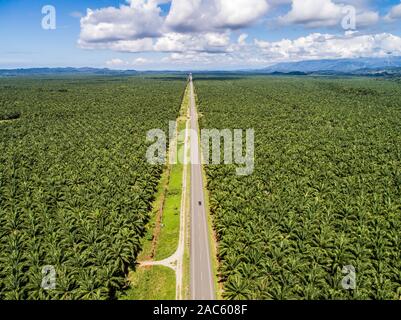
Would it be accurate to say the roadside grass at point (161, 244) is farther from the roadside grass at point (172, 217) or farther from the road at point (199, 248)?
the road at point (199, 248)

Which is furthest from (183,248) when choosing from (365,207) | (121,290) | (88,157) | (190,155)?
(190,155)

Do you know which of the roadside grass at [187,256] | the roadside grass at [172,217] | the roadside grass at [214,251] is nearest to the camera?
the roadside grass at [214,251]

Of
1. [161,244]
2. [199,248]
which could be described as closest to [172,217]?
[161,244]

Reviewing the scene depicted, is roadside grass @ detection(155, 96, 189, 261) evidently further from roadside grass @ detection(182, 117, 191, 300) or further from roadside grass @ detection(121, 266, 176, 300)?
roadside grass @ detection(121, 266, 176, 300)

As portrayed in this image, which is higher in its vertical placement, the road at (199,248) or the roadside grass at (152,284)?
the road at (199,248)

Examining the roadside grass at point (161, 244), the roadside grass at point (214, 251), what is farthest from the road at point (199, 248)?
the roadside grass at point (161, 244)

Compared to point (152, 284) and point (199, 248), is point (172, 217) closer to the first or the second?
A: point (199, 248)

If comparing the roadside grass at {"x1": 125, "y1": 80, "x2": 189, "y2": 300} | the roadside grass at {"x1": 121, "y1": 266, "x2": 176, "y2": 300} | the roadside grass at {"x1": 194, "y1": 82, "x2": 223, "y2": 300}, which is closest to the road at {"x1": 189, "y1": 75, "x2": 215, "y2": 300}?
the roadside grass at {"x1": 194, "y1": 82, "x2": 223, "y2": 300}

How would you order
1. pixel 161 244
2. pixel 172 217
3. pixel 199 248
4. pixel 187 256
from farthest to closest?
pixel 172 217 → pixel 161 244 → pixel 199 248 → pixel 187 256

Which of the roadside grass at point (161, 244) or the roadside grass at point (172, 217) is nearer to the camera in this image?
the roadside grass at point (161, 244)

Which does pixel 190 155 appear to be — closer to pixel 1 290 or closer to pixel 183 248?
pixel 183 248
